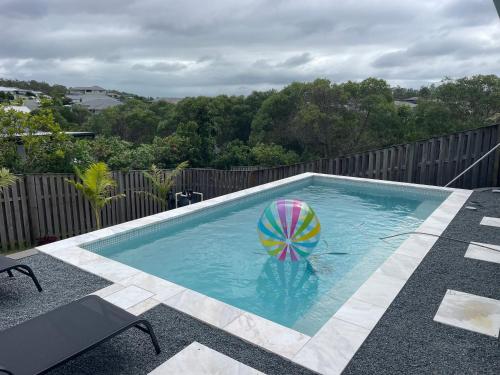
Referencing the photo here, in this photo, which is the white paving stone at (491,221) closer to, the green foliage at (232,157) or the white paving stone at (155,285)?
the white paving stone at (155,285)

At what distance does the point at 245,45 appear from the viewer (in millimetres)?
15836

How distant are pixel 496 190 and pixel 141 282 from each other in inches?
327

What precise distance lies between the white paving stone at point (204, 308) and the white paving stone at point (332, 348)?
787 millimetres

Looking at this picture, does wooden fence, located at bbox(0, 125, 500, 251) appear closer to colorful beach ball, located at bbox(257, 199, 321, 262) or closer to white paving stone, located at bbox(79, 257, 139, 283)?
white paving stone, located at bbox(79, 257, 139, 283)

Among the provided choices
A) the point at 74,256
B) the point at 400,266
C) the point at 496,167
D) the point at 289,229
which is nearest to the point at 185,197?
the point at 74,256

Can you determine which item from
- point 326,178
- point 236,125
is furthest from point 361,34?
point 236,125

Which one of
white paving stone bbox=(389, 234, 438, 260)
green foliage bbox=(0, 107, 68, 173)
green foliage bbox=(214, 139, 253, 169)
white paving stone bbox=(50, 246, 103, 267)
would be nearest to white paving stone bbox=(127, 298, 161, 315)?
white paving stone bbox=(50, 246, 103, 267)

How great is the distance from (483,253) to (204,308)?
3833mm

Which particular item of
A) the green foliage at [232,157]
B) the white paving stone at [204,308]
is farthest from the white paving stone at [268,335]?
the green foliage at [232,157]

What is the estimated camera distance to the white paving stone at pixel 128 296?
3.62m

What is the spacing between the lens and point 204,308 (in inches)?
139

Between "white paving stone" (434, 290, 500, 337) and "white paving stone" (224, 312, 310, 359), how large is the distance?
138 cm

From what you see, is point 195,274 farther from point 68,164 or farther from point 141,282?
point 68,164

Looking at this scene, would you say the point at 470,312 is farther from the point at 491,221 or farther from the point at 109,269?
the point at 109,269
